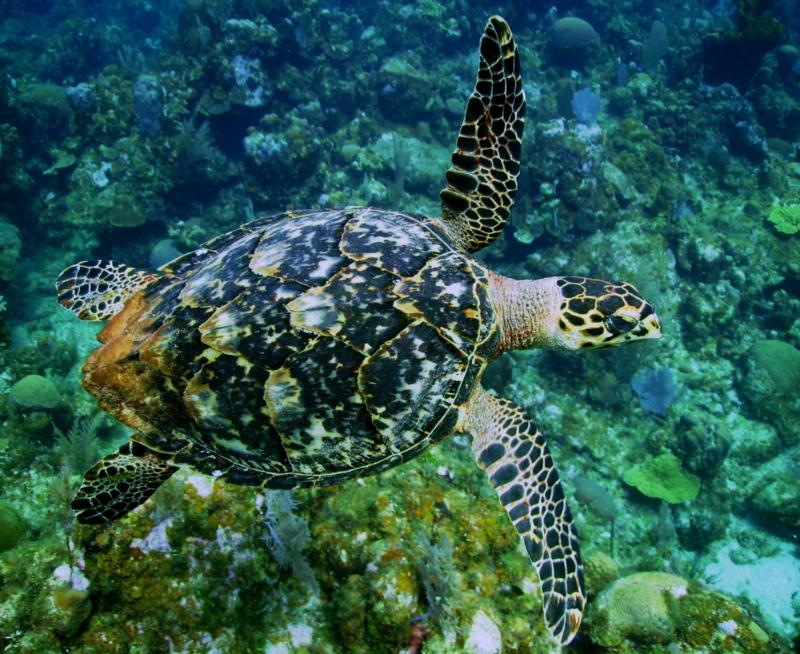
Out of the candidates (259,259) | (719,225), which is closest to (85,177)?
(259,259)

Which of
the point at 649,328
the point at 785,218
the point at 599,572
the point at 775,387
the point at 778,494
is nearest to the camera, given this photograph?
the point at 649,328

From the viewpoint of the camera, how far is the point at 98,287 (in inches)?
136

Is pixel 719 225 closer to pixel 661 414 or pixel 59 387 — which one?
pixel 661 414

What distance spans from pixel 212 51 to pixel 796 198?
42.6 ft

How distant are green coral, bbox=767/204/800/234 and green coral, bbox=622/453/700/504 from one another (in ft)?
18.4

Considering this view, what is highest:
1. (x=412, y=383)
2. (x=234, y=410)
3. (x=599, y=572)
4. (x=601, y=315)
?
(x=601, y=315)

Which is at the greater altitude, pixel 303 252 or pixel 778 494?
pixel 303 252

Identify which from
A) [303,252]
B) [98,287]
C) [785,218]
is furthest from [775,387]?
[98,287]

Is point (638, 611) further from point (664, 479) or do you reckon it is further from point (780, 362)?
point (780, 362)

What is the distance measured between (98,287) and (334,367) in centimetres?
235

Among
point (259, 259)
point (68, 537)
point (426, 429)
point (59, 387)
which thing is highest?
point (259, 259)

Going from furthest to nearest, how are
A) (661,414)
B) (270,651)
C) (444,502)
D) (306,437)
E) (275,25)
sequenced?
(275,25)
(661,414)
(444,502)
(270,651)
(306,437)

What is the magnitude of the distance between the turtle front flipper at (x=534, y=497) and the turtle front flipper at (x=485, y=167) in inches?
49.2

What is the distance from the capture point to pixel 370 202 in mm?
8797
